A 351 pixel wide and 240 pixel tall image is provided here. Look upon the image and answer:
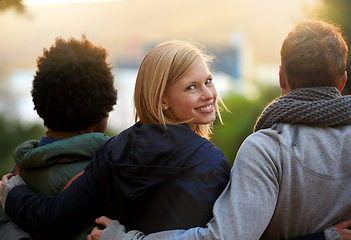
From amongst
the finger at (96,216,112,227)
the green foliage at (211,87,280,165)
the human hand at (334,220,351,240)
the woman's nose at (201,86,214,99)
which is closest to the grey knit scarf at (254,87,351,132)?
the woman's nose at (201,86,214,99)

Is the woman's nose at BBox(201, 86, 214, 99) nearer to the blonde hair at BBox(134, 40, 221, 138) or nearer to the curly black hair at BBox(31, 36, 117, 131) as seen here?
the blonde hair at BBox(134, 40, 221, 138)

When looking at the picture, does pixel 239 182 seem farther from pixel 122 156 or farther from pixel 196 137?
pixel 122 156

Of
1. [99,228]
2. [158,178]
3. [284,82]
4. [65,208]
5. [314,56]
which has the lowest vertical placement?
[99,228]

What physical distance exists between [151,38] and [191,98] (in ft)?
64.2

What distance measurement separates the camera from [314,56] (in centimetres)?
197

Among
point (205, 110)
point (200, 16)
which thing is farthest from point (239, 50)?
point (205, 110)

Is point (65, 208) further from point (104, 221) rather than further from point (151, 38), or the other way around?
point (151, 38)

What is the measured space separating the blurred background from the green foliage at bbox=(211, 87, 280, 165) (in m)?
0.01

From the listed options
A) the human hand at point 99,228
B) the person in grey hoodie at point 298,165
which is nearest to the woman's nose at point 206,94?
the person in grey hoodie at point 298,165

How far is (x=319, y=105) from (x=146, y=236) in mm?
949

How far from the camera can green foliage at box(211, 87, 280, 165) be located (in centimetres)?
654

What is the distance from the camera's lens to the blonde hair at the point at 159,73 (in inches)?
80.4

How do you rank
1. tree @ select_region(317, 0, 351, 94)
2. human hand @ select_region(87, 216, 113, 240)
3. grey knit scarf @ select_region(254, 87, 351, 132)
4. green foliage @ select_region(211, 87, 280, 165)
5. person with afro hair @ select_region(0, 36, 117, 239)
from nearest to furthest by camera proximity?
grey knit scarf @ select_region(254, 87, 351, 132) → human hand @ select_region(87, 216, 113, 240) → person with afro hair @ select_region(0, 36, 117, 239) → tree @ select_region(317, 0, 351, 94) → green foliage @ select_region(211, 87, 280, 165)

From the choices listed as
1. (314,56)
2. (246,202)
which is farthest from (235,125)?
(246,202)
